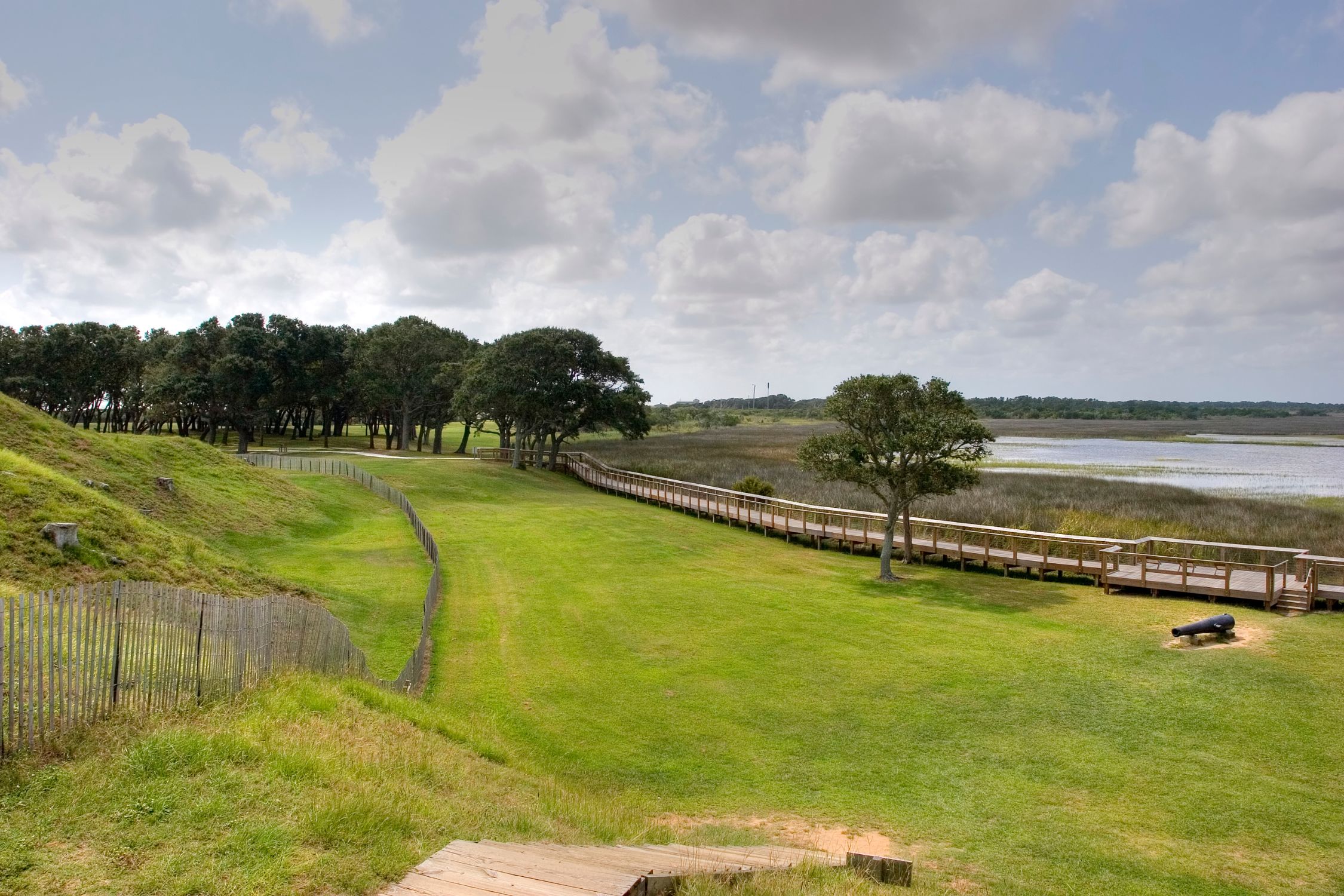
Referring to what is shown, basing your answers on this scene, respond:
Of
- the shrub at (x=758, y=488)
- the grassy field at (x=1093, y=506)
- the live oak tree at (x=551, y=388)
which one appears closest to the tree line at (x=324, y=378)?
the live oak tree at (x=551, y=388)

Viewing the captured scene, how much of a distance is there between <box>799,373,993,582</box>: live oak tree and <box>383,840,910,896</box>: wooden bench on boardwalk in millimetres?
17760

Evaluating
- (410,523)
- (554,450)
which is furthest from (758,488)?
(554,450)

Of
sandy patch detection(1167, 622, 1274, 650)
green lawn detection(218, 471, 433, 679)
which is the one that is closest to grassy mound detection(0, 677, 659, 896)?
green lawn detection(218, 471, 433, 679)

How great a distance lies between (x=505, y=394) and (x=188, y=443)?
22809 mm

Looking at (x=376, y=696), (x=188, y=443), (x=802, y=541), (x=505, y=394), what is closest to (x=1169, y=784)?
(x=376, y=696)

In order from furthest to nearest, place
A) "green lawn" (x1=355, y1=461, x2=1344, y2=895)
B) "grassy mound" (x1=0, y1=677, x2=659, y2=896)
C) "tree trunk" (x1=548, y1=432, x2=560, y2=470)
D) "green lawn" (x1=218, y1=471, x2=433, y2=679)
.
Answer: "tree trunk" (x1=548, y1=432, x2=560, y2=470) < "green lawn" (x1=218, y1=471, x2=433, y2=679) < "green lawn" (x1=355, y1=461, x2=1344, y2=895) < "grassy mound" (x1=0, y1=677, x2=659, y2=896)

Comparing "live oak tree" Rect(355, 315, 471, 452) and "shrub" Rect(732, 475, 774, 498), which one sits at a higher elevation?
"live oak tree" Rect(355, 315, 471, 452)

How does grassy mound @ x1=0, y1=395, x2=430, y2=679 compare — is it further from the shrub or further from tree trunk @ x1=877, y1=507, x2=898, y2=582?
the shrub

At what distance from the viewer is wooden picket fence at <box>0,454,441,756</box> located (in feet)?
21.4

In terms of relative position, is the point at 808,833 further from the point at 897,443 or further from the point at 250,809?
the point at 897,443

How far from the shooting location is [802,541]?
31.6m

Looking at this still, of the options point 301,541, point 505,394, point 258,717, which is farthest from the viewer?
A: point 505,394

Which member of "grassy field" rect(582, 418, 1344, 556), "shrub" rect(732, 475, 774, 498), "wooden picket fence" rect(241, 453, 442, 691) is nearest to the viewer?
"wooden picket fence" rect(241, 453, 442, 691)

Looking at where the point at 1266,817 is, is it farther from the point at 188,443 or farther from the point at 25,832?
the point at 188,443
